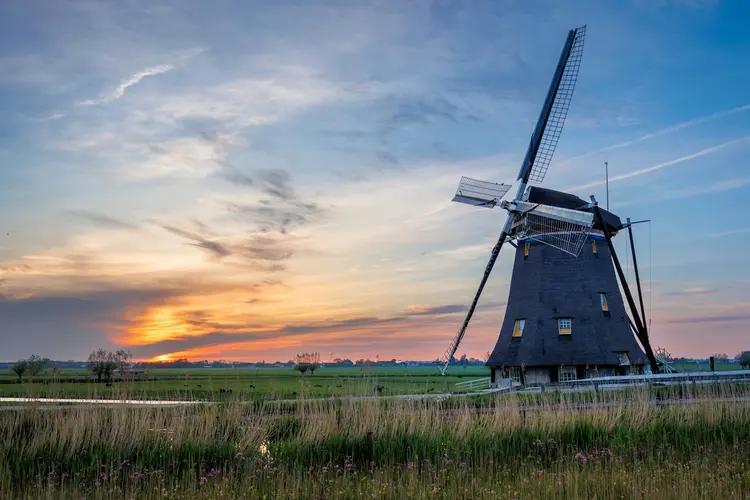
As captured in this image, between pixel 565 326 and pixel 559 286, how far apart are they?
1984 millimetres

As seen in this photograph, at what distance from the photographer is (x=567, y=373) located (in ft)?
101

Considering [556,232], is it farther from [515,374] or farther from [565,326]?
[515,374]

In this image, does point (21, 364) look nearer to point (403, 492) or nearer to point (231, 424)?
point (231, 424)

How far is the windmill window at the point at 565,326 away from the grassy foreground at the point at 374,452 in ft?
43.5

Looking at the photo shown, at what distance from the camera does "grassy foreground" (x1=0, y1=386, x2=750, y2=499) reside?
32.9 ft

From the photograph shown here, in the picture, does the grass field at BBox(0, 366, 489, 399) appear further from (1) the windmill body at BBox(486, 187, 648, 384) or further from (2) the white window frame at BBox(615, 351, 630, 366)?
(2) the white window frame at BBox(615, 351, 630, 366)

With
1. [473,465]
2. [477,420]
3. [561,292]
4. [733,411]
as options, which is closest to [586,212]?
[561,292]

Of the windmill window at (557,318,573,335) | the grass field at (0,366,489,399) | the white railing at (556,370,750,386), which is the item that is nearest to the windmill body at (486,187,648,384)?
the windmill window at (557,318,573,335)

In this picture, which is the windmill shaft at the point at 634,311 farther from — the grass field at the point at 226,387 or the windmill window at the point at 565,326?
the grass field at the point at 226,387

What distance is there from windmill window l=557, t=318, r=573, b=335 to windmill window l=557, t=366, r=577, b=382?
1721 mm

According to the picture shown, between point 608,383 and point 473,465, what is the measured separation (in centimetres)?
1787

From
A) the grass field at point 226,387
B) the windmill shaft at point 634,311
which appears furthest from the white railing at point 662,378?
the grass field at point 226,387

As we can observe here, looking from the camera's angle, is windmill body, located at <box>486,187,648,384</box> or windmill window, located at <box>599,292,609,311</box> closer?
windmill body, located at <box>486,187,648,384</box>

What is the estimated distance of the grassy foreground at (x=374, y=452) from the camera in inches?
395
